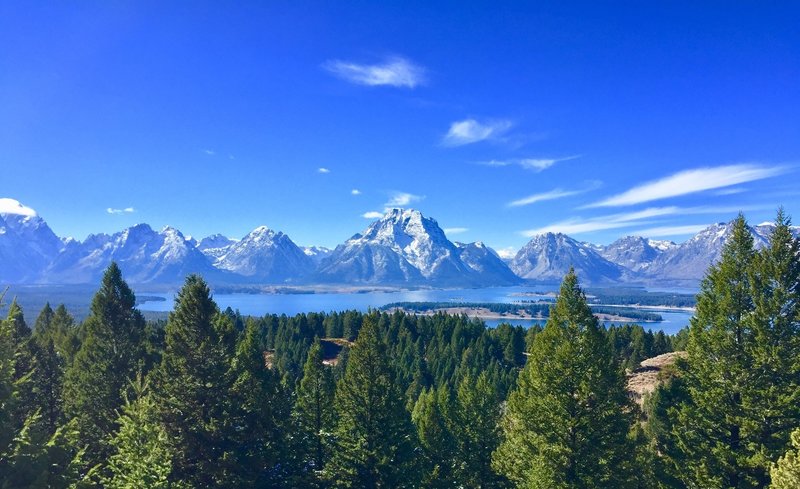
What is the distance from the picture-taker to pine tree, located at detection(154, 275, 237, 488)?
2362 centimetres

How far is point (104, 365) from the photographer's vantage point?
116 ft

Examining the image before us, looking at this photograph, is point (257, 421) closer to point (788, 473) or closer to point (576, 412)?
point (576, 412)

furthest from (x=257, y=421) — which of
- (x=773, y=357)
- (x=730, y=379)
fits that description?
(x=773, y=357)

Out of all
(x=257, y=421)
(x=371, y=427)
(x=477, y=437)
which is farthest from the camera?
(x=477, y=437)

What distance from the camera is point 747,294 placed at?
20578 millimetres

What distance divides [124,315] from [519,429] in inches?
1380

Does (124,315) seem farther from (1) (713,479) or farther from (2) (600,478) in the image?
(1) (713,479)

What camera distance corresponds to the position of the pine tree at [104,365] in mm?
33312

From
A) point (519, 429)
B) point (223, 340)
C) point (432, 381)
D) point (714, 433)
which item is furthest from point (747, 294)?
point (432, 381)

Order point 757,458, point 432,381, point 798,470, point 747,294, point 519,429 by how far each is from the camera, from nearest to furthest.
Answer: point 798,470 < point 757,458 < point 747,294 < point 519,429 < point 432,381

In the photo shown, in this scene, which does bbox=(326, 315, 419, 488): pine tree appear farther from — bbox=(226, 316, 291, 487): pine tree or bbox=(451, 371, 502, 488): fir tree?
bbox=(451, 371, 502, 488): fir tree

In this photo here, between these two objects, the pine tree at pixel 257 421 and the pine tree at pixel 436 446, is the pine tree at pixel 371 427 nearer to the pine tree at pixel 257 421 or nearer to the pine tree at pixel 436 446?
the pine tree at pixel 257 421

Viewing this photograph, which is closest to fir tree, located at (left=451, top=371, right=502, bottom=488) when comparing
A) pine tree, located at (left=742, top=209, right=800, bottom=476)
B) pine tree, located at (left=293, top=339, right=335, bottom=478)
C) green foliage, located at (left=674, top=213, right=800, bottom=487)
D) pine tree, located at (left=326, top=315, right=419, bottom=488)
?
pine tree, located at (left=326, top=315, right=419, bottom=488)

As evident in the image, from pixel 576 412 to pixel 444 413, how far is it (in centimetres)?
1792
